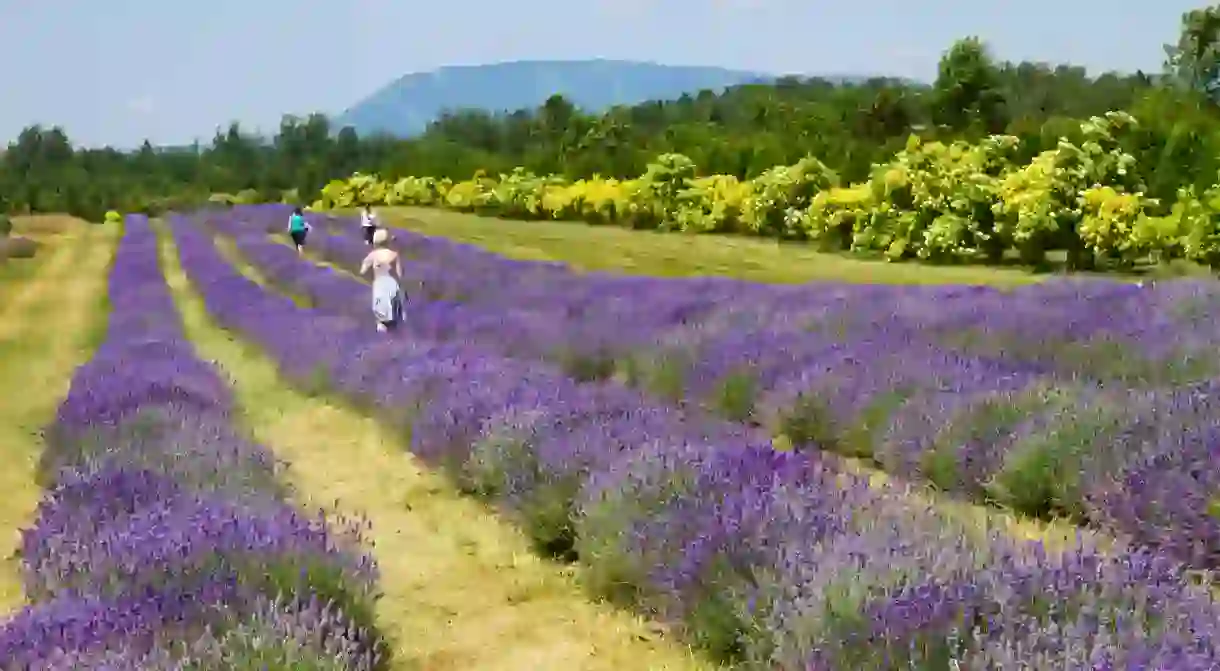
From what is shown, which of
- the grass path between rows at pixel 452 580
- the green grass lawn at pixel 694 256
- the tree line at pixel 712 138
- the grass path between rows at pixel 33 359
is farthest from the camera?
the tree line at pixel 712 138

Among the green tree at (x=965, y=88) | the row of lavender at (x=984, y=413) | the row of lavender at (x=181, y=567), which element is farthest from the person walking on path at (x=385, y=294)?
the green tree at (x=965, y=88)

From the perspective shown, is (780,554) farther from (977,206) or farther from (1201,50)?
(1201,50)

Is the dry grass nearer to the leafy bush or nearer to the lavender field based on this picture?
the leafy bush

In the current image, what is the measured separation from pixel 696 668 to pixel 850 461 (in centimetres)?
342

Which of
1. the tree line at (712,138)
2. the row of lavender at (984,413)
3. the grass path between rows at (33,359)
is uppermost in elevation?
the tree line at (712,138)

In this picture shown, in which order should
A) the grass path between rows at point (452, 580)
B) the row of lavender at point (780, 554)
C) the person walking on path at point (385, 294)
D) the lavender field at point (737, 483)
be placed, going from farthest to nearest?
1. the person walking on path at point (385, 294)
2. the grass path between rows at point (452, 580)
3. the lavender field at point (737, 483)
4. the row of lavender at point (780, 554)

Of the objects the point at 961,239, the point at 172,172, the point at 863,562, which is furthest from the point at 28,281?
the point at 172,172

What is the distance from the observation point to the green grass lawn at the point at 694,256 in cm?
1933

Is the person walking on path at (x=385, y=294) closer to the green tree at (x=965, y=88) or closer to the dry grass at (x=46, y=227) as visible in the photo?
the green tree at (x=965, y=88)

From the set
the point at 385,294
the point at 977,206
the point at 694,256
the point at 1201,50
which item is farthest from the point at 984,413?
the point at 1201,50

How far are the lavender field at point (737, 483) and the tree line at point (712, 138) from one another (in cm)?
1354

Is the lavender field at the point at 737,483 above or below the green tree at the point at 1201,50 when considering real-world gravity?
below

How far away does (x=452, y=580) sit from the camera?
564 centimetres

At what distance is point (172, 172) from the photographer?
9144 centimetres
